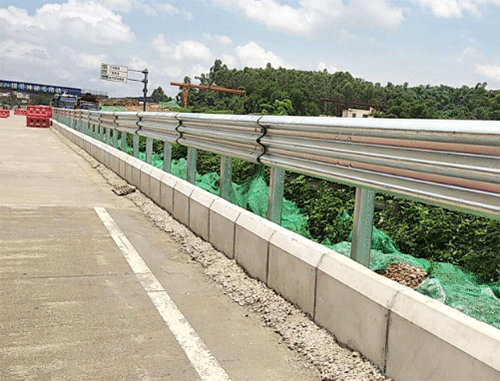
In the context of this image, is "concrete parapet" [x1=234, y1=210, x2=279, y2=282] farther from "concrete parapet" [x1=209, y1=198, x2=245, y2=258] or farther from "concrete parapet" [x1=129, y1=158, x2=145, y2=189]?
"concrete parapet" [x1=129, y1=158, x2=145, y2=189]

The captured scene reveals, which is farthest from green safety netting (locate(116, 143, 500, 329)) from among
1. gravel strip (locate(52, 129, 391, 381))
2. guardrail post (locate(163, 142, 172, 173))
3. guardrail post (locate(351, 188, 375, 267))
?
guardrail post (locate(163, 142, 172, 173))

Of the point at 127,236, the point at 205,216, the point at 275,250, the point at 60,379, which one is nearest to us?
the point at 60,379

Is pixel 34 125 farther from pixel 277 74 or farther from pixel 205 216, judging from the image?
pixel 277 74

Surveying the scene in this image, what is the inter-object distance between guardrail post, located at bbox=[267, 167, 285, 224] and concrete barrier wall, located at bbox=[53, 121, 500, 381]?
137mm

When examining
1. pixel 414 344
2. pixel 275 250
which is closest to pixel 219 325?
pixel 275 250

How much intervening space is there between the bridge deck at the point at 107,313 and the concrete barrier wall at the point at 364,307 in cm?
35

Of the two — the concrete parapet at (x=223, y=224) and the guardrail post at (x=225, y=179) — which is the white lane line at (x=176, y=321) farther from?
the guardrail post at (x=225, y=179)

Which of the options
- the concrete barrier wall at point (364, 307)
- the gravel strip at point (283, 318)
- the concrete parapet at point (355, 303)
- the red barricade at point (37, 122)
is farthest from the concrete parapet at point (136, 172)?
the red barricade at point (37, 122)

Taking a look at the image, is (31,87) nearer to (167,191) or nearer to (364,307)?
(167,191)

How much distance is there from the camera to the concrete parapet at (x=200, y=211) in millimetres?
6406

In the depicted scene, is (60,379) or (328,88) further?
(328,88)

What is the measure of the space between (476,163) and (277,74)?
193534mm

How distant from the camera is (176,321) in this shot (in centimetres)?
433

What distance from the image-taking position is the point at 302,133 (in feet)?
16.1
